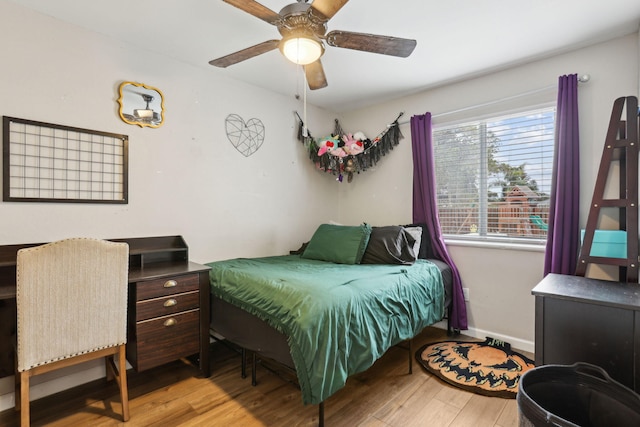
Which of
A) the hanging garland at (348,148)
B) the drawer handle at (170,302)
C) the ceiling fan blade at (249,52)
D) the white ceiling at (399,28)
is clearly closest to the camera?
the ceiling fan blade at (249,52)

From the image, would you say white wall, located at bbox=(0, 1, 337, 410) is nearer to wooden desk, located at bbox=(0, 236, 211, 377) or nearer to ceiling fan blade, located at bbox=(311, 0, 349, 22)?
wooden desk, located at bbox=(0, 236, 211, 377)

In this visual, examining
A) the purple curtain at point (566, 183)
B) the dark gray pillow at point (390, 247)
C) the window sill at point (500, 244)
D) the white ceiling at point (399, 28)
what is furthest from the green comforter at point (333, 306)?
the white ceiling at point (399, 28)

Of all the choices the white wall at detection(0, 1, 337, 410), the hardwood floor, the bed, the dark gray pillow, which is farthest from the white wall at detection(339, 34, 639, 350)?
the hardwood floor

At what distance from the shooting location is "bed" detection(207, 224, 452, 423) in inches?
59.3

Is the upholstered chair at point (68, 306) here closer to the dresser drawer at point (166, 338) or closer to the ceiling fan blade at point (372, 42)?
the dresser drawer at point (166, 338)

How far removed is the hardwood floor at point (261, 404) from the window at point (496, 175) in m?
1.44

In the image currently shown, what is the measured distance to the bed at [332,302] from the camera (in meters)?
1.51

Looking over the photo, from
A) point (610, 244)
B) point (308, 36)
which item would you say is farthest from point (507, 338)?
point (308, 36)

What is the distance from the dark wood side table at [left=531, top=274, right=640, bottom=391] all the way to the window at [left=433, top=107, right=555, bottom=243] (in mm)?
1091

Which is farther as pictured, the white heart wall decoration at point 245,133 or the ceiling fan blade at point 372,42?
the white heart wall decoration at point 245,133

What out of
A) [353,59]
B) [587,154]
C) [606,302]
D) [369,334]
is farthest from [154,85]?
[587,154]

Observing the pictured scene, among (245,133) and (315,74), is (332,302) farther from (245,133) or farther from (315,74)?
(245,133)

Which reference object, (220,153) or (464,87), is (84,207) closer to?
(220,153)

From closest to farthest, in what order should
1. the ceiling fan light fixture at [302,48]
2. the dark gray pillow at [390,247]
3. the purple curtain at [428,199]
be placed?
the ceiling fan light fixture at [302,48] → the dark gray pillow at [390,247] → the purple curtain at [428,199]
